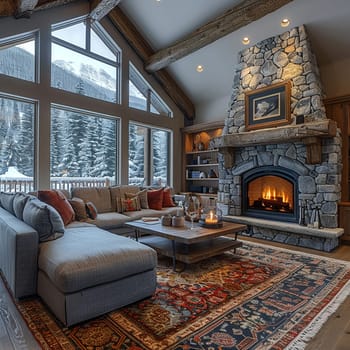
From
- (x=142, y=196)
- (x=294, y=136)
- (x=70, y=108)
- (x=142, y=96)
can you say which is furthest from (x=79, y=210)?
(x=142, y=96)

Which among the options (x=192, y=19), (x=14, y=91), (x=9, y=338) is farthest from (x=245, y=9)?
(x=9, y=338)

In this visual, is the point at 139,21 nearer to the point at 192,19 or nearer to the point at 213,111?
the point at 192,19

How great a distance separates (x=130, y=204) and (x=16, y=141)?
88.0 inches

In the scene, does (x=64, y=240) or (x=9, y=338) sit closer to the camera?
(x=9, y=338)

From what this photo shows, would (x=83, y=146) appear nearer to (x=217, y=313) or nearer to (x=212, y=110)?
(x=212, y=110)

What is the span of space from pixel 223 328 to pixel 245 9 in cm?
459

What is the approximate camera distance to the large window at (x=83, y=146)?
5.06 meters

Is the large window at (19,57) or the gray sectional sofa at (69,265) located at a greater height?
the large window at (19,57)

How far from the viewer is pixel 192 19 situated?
5.11m

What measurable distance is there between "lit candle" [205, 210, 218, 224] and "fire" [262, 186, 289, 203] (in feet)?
6.83

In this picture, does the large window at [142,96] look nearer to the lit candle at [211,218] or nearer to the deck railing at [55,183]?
the deck railing at [55,183]

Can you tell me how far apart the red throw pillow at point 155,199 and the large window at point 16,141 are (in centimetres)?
212

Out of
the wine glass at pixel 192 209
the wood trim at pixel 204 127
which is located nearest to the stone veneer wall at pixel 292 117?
the wood trim at pixel 204 127

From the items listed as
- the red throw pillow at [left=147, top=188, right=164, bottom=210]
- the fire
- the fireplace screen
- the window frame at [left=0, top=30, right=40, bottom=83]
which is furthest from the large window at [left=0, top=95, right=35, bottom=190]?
the fire
